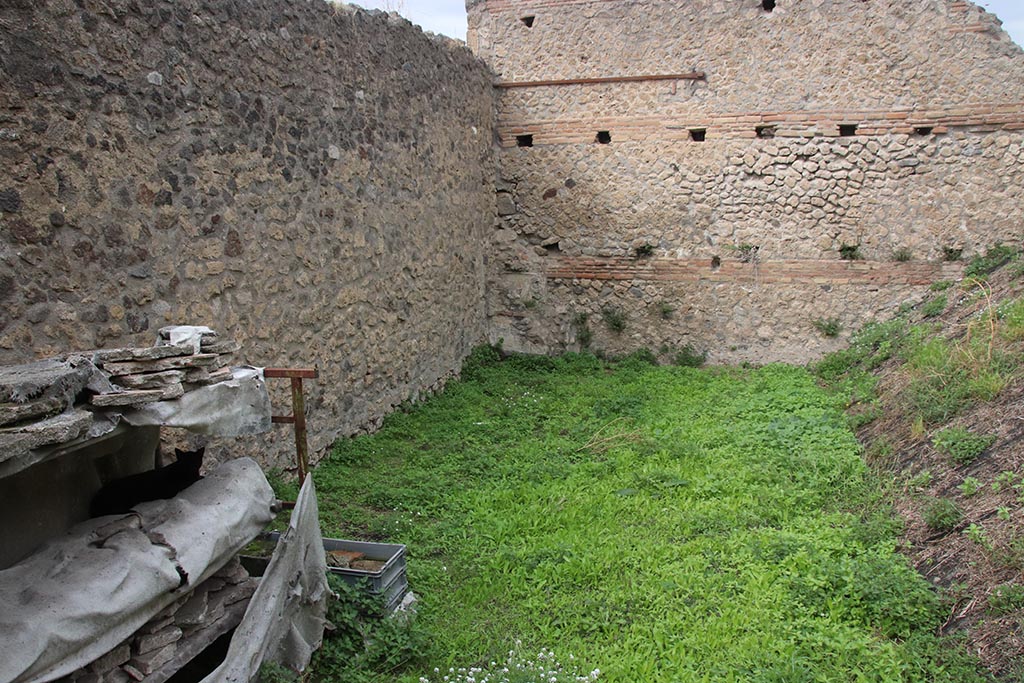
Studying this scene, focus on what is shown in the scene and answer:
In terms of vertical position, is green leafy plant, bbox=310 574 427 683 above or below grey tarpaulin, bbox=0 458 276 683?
below

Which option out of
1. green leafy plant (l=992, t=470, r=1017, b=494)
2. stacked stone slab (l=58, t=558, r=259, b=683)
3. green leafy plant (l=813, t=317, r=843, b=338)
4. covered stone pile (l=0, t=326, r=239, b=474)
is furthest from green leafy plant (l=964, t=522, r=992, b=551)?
green leafy plant (l=813, t=317, r=843, b=338)

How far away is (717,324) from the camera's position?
29.9 feet

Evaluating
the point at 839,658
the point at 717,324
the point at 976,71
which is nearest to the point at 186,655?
the point at 839,658

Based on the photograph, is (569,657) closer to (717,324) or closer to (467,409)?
(467,409)

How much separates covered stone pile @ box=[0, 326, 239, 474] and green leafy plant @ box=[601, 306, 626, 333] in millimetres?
6713

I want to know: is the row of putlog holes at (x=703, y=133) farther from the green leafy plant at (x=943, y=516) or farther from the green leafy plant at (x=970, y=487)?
the green leafy plant at (x=943, y=516)

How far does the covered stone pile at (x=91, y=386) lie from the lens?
2.13 meters

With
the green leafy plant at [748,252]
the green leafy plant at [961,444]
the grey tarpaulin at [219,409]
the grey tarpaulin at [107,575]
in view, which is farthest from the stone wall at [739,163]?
the grey tarpaulin at [107,575]

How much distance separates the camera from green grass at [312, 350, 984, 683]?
11.5ft

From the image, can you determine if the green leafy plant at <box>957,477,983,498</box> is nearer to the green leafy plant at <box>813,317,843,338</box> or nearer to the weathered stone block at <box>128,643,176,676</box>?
the weathered stone block at <box>128,643,176,676</box>

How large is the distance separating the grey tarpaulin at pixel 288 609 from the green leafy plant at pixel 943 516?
10.7 feet

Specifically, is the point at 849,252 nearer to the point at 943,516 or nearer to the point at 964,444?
the point at 964,444

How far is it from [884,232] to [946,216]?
65cm

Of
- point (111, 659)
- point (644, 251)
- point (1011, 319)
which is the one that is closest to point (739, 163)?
point (644, 251)
